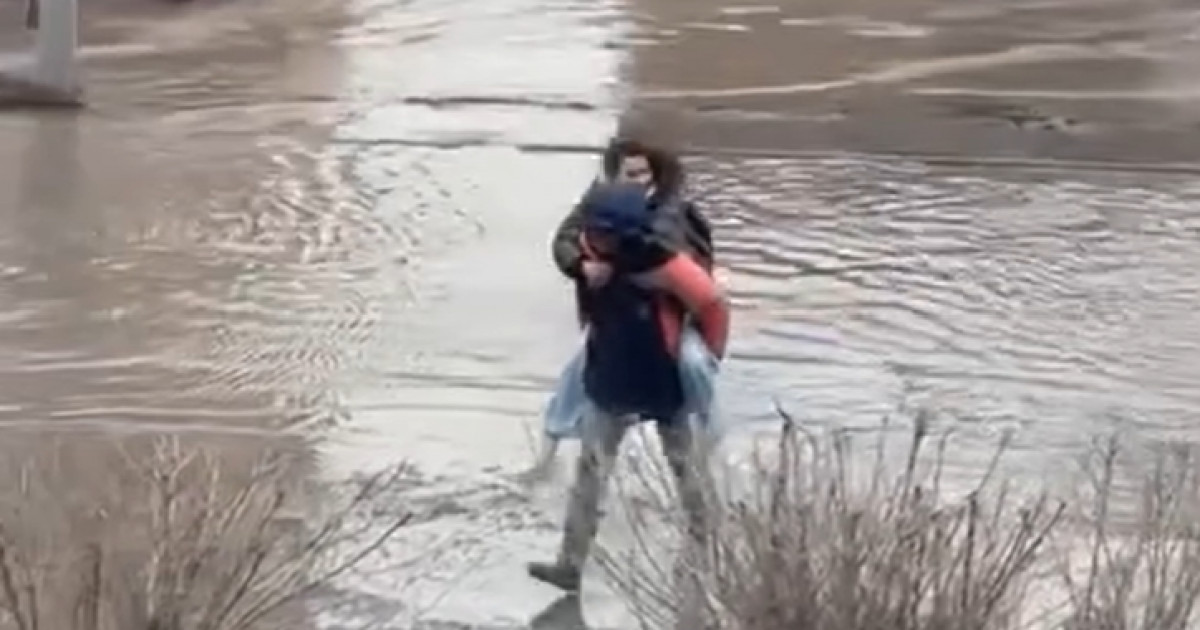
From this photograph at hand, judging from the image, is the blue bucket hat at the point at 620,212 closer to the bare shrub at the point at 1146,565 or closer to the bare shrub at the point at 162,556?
the bare shrub at the point at 162,556

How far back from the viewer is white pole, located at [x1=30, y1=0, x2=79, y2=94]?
1697cm

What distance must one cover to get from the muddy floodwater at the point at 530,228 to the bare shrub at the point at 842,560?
86.1 inches

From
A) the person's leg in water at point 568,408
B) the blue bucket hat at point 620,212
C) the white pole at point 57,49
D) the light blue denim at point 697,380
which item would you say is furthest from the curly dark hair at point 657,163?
the white pole at point 57,49

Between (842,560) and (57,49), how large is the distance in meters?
12.4

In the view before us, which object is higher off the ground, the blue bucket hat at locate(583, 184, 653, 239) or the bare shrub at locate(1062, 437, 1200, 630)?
the blue bucket hat at locate(583, 184, 653, 239)

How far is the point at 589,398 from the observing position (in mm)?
8367

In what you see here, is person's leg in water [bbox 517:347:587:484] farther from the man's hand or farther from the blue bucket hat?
the blue bucket hat

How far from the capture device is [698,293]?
26.6ft

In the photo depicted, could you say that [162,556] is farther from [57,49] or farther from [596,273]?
[57,49]

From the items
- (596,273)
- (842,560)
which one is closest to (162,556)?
(842,560)

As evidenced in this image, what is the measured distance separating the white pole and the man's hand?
9442 mm

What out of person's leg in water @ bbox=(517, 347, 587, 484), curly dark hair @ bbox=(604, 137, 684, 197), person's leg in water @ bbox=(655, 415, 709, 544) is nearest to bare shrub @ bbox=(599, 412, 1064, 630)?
person's leg in water @ bbox=(655, 415, 709, 544)

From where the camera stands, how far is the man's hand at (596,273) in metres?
8.15

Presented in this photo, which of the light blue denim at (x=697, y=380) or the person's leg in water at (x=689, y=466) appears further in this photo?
the light blue denim at (x=697, y=380)
